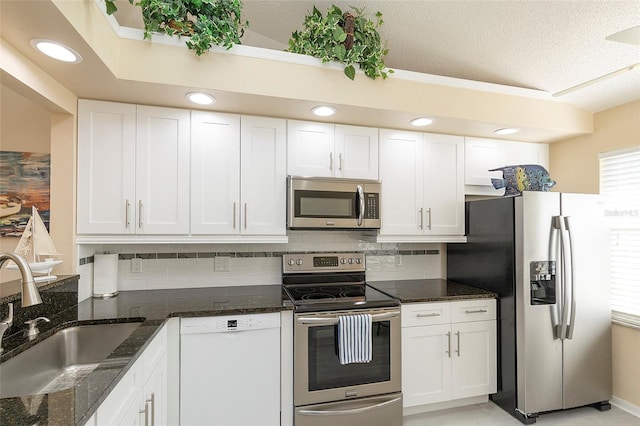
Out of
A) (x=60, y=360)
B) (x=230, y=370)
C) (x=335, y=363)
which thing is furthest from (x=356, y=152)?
(x=60, y=360)

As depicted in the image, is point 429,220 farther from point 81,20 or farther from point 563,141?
point 81,20

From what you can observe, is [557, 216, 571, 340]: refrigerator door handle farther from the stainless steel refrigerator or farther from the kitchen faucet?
the kitchen faucet

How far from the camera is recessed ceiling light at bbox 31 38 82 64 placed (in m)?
1.52

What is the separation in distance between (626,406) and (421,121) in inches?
108

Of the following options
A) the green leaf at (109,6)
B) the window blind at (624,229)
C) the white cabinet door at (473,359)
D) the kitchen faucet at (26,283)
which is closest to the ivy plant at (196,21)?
the green leaf at (109,6)

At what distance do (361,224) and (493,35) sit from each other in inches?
63.9

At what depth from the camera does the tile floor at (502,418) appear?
2461 millimetres

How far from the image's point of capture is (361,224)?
2613mm

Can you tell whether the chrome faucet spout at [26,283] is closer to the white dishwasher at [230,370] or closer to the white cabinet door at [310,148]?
the white dishwasher at [230,370]

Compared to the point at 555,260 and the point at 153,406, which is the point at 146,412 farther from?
the point at 555,260

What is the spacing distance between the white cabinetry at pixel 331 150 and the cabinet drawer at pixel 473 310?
3.94 ft

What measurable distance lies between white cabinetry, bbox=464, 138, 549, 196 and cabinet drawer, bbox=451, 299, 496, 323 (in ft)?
3.22

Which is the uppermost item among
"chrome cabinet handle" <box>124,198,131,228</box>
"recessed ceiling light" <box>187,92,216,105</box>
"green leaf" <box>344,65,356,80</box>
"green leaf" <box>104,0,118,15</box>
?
"green leaf" <box>104,0,118,15</box>

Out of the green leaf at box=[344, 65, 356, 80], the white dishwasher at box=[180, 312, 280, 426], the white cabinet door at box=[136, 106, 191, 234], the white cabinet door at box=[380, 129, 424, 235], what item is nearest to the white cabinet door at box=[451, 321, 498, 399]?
the white cabinet door at box=[380, 129, 424, 235]
